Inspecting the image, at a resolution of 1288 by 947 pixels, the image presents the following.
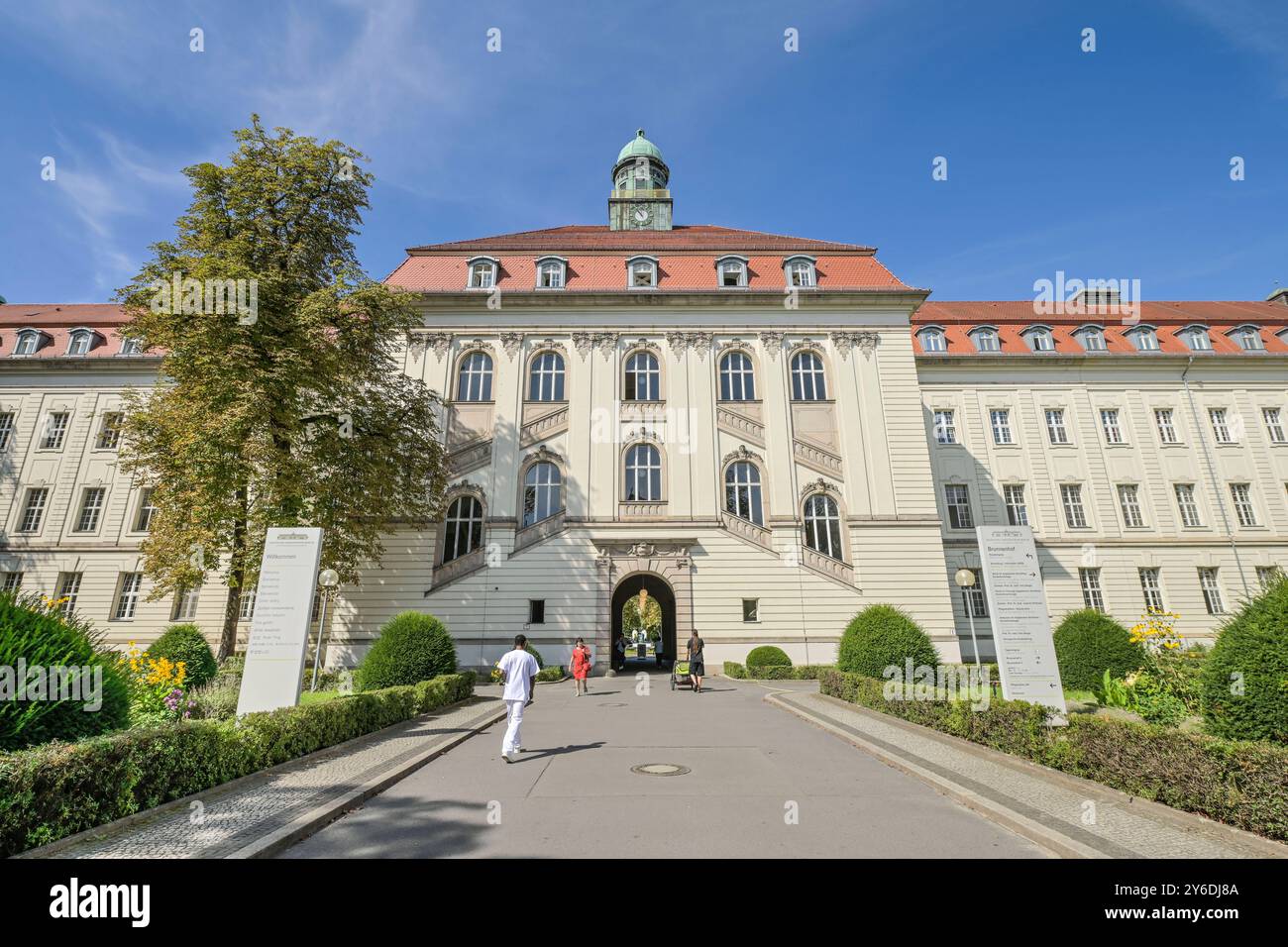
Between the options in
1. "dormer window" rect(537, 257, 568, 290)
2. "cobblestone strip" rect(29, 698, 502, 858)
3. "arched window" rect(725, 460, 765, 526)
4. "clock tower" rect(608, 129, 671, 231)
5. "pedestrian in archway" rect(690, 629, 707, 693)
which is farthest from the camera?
"clock tower" rect(608, 129, 671, 231)

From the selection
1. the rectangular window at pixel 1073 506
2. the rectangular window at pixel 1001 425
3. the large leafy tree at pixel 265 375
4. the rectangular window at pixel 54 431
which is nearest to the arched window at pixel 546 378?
the large leafy tree at pixel 265 375

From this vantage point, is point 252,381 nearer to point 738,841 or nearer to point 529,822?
point 529,822

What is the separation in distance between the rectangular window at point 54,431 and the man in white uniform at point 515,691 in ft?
120

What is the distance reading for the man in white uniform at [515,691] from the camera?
30.2 ft

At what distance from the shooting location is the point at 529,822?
6027 mm

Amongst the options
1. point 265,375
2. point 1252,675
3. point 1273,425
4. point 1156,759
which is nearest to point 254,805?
point 1156,759

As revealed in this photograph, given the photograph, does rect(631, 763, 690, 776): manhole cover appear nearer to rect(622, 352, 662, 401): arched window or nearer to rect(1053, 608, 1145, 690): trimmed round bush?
rect(1053, 608, 1145, 690): trimmed round bush

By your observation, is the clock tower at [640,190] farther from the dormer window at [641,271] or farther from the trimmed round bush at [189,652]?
the trimmed round bush at [189,652]

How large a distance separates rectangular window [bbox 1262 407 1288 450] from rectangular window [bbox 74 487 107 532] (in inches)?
2572

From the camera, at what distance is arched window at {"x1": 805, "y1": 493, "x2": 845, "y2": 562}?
26.4m

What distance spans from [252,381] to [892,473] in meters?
25.7

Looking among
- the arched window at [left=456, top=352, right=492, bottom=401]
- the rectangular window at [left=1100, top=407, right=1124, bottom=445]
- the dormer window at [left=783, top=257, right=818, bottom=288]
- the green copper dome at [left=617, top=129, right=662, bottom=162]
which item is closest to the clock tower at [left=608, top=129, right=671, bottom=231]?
the green copper dome at [left=617, top=129, right=662, bottom=162]
